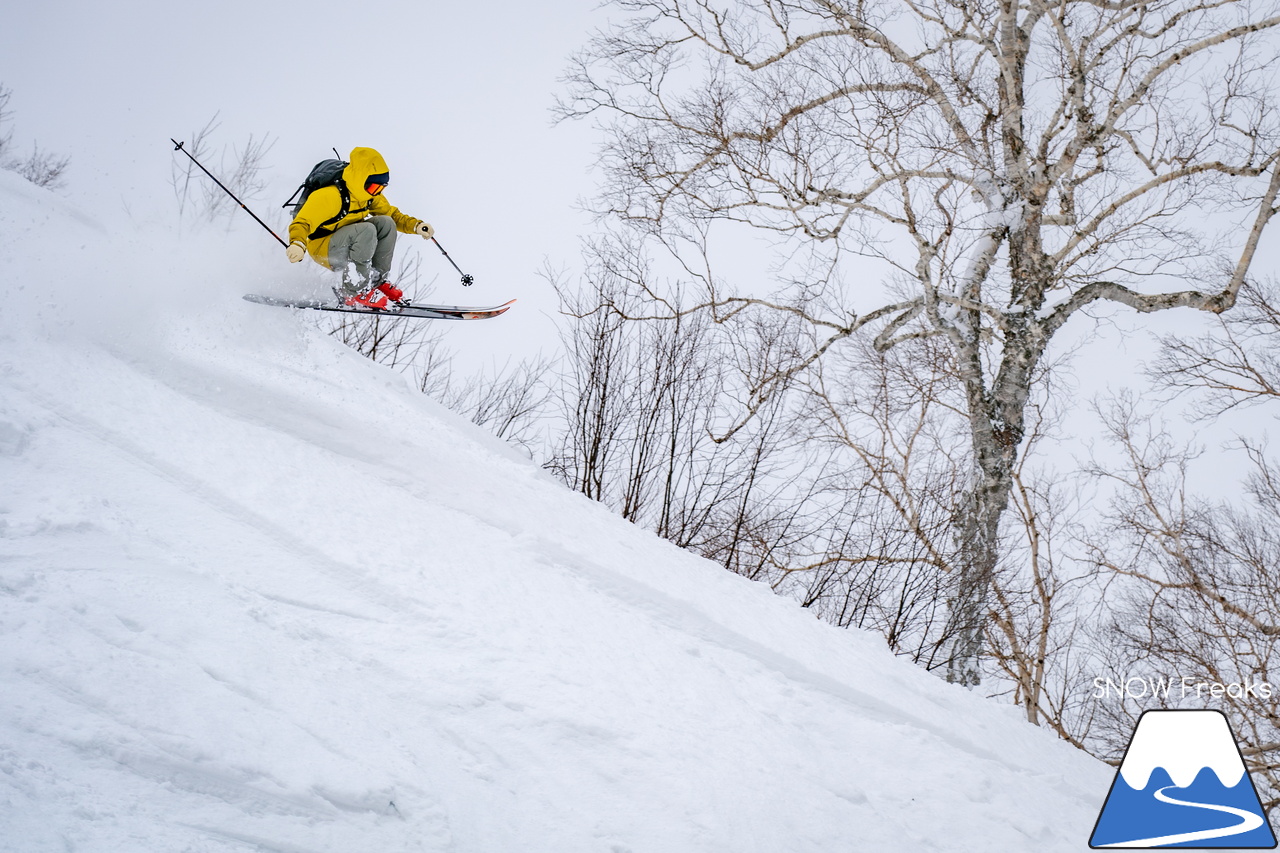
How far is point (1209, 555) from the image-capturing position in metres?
10.1

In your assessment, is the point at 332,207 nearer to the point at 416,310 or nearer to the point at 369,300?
the point at 369,300

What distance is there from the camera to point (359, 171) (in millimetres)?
7121

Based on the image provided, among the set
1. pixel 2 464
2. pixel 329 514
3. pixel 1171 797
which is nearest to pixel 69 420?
pixel 2 464

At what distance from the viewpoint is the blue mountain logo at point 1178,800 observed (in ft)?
12.5

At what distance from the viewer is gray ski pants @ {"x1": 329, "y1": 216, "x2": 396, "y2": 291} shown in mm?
7191

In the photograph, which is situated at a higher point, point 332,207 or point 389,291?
point 332,207

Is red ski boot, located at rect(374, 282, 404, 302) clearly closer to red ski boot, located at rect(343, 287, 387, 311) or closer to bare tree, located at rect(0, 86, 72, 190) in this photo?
red ski boot, located at rect(343, 287, 387, 311)

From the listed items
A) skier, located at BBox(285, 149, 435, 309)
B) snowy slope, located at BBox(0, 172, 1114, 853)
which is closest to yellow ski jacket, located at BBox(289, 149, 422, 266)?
skier, located at BBox(285, 149, 435, 309)

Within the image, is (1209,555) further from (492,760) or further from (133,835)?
(133,835)

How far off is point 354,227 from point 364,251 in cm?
24

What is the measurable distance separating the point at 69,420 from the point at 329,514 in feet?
5.52
